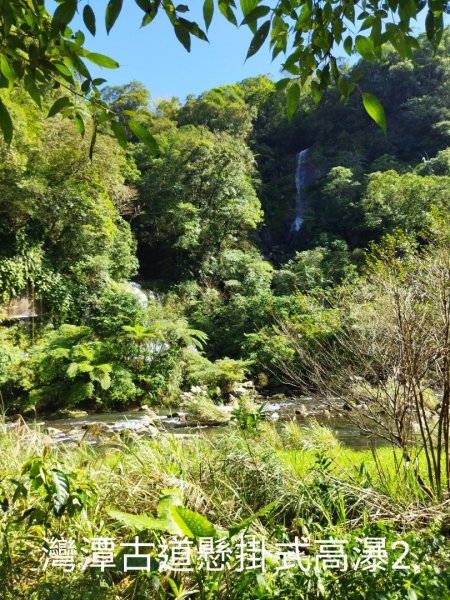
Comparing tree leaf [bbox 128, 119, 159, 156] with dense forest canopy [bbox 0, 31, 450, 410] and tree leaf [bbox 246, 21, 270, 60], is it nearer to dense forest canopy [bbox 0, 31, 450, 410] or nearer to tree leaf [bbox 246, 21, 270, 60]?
tree leaf [bbox 246, 21, 270, 60]

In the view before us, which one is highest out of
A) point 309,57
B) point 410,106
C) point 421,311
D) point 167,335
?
point 410,106

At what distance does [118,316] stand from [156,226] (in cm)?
879

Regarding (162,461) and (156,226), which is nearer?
(162,461)

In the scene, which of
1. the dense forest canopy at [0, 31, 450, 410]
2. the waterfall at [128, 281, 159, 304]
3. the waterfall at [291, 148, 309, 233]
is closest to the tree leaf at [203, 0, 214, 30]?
the dense forest canopy at [0, 31, 450, 410]

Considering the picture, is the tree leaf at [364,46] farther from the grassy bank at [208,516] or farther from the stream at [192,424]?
the stream at [192,424]

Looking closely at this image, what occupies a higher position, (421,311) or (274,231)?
(274,231)

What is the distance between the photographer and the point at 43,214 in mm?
14172

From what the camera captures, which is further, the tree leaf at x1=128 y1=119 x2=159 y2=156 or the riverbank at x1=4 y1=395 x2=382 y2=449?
the riverbank at x1=4 y1=395 x2=382 y2=449

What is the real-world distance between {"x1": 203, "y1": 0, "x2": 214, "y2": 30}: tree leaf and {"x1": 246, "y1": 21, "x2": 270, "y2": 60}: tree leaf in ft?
0.45

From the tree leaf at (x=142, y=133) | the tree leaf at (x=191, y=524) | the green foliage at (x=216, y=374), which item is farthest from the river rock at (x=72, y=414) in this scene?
the tree leaf at (x=142, y=133)

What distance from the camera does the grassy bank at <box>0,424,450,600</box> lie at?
159 centimetres

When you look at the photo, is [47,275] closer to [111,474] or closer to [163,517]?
[111,474]

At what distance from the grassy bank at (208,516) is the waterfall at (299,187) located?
2590cm

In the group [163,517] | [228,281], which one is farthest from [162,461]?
[228,281]
